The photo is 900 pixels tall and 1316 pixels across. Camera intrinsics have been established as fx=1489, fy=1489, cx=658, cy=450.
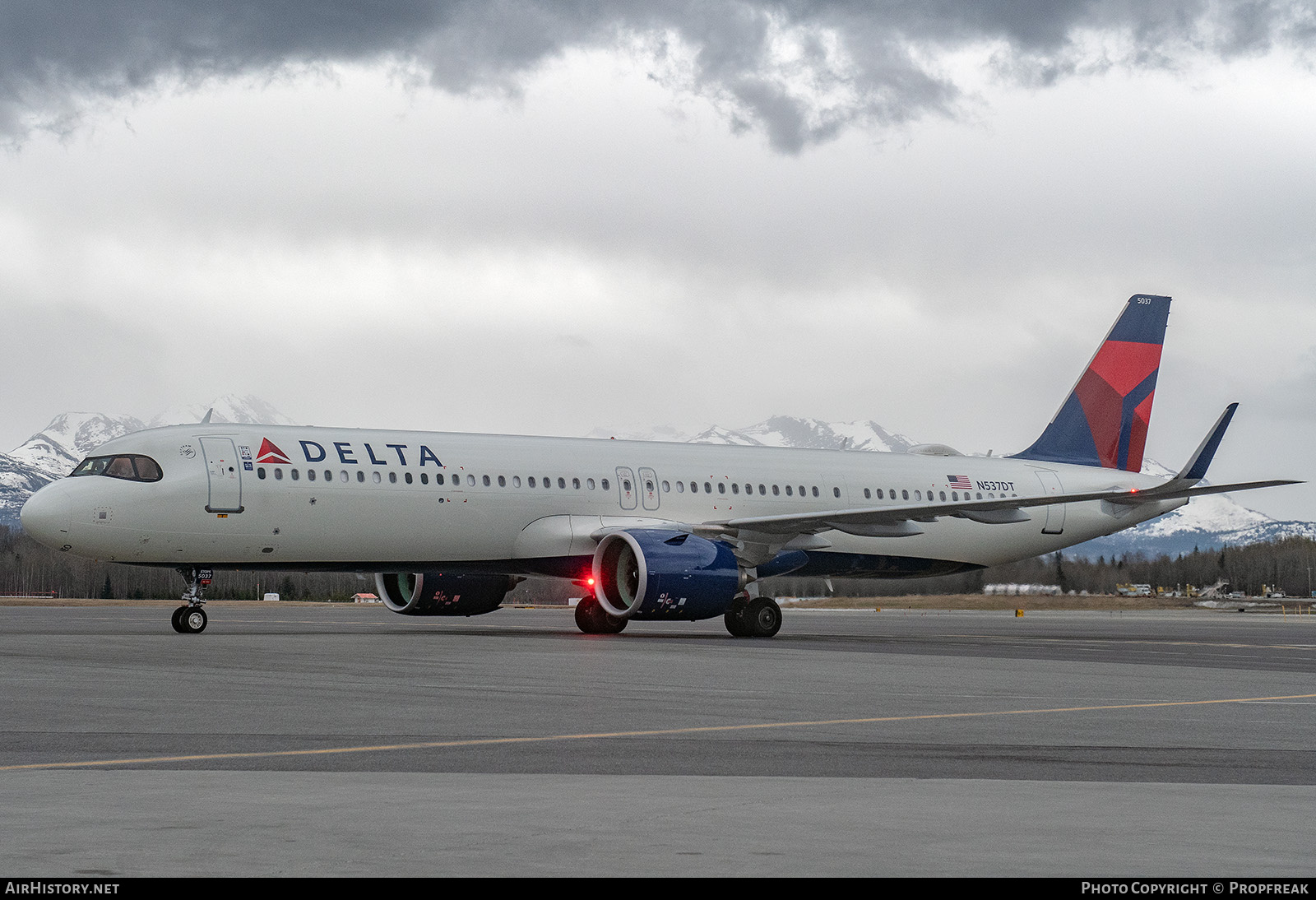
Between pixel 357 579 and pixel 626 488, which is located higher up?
pixel 626 488

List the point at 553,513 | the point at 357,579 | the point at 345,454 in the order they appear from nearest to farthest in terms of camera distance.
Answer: the point at 345,454 → the point at 553,513 → the point at 357,579

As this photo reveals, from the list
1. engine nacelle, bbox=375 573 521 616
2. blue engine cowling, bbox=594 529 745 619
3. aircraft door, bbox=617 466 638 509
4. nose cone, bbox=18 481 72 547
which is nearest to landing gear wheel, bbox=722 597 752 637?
blue engine cowling, bbox=594 529 745 619

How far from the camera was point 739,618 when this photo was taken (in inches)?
1238

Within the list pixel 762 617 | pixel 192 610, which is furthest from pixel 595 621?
pixel 192 610

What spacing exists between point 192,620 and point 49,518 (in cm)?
321

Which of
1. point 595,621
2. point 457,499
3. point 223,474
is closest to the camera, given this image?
point 223,474

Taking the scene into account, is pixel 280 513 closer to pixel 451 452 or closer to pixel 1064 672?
pixel 451 452

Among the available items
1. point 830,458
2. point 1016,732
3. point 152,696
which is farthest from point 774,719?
point 830,458

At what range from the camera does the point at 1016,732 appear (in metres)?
11.7

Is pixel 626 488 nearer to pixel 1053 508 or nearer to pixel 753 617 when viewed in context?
pixel 753 617

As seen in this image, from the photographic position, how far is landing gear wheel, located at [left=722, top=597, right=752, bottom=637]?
31.4 meters

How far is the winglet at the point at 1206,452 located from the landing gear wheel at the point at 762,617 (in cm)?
956

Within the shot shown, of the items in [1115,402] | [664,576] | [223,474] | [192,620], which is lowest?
[192,620]

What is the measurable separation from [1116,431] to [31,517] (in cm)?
2828
